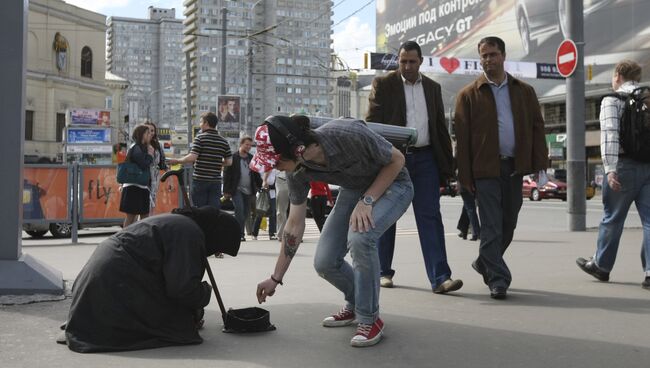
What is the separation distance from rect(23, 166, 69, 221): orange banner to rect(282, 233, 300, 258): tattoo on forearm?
26.3 ft

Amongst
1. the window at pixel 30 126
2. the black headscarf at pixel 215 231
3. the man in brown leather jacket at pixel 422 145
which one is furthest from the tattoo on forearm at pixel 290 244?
the window at pixel 30 126

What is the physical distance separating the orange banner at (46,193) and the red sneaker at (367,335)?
27.8 feet

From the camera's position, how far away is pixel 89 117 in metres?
48.4

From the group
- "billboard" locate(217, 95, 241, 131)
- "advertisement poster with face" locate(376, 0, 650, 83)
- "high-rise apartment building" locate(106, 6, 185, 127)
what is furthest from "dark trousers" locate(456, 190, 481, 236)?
"high-rise apartment building" locate(106, 6, 185, 127)

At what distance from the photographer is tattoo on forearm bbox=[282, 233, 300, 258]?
4305mm

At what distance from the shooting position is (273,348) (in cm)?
404

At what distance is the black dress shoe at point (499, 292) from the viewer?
5.46 meters

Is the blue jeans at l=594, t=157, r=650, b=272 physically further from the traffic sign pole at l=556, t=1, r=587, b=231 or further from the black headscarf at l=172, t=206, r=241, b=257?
the traffic sign pole at l=556, t=1, r=587, b=231

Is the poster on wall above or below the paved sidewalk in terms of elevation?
above

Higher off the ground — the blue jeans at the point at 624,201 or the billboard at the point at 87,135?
the billboard at the point at 87,135

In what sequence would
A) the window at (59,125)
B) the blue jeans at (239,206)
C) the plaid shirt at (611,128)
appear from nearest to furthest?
the plaid shirt at (611,128)
the blue jeans at (239,206)
the window at (59,125)

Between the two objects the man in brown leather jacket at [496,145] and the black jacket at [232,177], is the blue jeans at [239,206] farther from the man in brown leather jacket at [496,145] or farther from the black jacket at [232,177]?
the man in brown leather jacket at [496,145]

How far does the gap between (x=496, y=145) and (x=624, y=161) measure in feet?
4.20

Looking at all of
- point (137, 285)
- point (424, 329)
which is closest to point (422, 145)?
point (424, 329)
